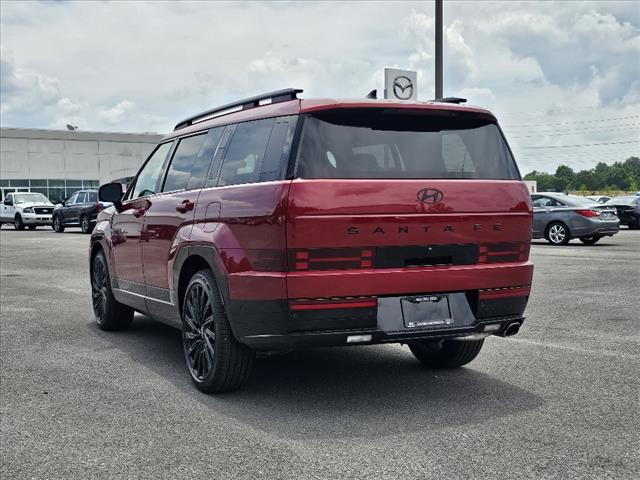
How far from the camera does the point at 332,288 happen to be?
478 cm

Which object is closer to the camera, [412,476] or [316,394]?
[412,476]

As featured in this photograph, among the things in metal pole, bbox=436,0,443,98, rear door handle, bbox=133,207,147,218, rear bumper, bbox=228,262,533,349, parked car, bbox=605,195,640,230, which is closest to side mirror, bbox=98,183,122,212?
rear door handle, bbox=133,207,147,218

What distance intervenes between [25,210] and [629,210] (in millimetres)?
27139

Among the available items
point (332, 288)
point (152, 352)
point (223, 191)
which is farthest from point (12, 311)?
point (332, 288)

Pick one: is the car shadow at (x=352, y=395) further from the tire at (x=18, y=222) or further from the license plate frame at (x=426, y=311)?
the tire at (x=18, y=222)

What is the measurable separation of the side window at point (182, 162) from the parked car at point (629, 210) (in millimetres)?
27526

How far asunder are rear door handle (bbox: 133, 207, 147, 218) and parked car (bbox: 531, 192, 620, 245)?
616 inches

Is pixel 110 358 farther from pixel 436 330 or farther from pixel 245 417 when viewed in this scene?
pixel 436 330

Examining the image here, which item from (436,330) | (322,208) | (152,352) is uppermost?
(322,208)

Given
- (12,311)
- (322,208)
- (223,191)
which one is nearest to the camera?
(322,208)

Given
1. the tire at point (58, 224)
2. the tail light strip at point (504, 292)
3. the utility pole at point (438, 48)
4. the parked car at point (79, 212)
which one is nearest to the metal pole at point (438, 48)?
the utility pole at point (438, 48)

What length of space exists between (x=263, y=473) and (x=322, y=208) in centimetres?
160

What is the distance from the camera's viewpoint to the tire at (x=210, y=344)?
5.27 meters

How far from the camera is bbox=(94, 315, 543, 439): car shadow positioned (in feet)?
15.6
